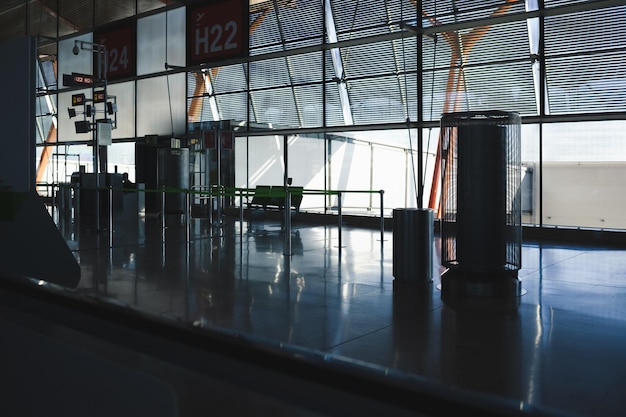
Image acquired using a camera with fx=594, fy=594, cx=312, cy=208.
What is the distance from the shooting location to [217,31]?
1489 centimetres

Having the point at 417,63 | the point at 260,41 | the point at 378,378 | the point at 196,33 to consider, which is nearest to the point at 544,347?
the point at 378,378

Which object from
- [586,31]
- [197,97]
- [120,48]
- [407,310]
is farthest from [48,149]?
[407,310]

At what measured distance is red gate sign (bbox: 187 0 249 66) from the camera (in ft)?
46.5

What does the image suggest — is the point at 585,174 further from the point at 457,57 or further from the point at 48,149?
the point at 48,149

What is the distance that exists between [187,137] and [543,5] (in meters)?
9.77

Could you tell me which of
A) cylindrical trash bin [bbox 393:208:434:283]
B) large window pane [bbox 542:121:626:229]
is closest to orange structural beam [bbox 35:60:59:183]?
large window pane [bbox 542:121:626:229]

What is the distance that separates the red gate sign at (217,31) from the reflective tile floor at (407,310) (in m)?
7.54

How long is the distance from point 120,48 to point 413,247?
1497 centimetres

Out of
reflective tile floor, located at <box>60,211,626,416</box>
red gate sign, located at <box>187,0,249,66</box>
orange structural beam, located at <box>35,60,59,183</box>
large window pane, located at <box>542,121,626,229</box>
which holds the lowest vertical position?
reflective tile floor, located at <box>60,211,626,416</box>

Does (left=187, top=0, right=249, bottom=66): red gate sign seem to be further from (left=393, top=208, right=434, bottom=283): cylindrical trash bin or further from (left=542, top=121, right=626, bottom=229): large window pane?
(left=393, top=208, right=434, bottom=283): cylindrical trash bin

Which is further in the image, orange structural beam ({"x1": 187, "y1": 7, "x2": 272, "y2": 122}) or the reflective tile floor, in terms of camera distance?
orange structural beam ({"x1": 187, "y1": 7, "x2": 272, "y2": 122})

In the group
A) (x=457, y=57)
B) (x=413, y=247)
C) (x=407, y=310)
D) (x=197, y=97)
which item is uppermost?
(x=197, y=97)

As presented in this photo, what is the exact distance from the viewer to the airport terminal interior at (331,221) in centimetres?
276

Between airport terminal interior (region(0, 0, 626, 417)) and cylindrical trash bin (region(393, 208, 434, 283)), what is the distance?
0.02 metres
